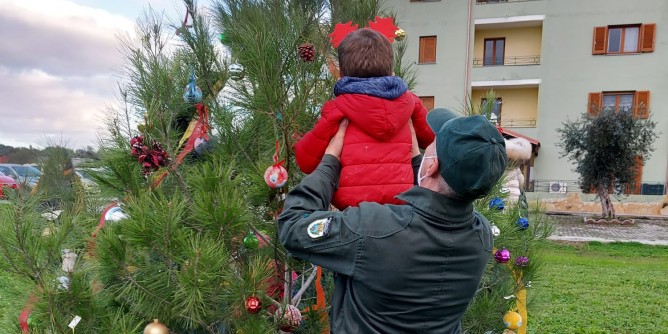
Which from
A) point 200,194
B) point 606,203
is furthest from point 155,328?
point 606,203

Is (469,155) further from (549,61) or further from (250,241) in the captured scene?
(549,61)

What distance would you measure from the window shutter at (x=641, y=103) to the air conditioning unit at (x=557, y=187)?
3.19 meters

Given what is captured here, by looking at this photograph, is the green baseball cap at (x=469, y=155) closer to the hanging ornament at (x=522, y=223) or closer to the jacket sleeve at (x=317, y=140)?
the jacket sleeve at (x=317, y=140)

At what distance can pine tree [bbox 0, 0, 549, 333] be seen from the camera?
1.18m

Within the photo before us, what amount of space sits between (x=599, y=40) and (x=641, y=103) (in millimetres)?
2546

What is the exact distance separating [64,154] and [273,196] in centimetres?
83

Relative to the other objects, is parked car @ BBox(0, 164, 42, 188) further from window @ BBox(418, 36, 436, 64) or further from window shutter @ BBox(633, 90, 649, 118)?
window shutter @ BBox(633, 90, 649, 118)

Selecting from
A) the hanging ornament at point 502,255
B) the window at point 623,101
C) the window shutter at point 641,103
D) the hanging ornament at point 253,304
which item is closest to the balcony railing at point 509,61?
the window at point 623,101

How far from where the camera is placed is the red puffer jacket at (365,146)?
1272mm

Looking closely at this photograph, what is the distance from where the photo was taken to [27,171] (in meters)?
1.39

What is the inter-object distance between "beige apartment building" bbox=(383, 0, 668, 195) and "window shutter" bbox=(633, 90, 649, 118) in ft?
0.10

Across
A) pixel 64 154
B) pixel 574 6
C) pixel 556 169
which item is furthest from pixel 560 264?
pixel 574 6

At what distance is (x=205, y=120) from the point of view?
1472mm

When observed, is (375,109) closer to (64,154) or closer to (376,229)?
(376,229)
